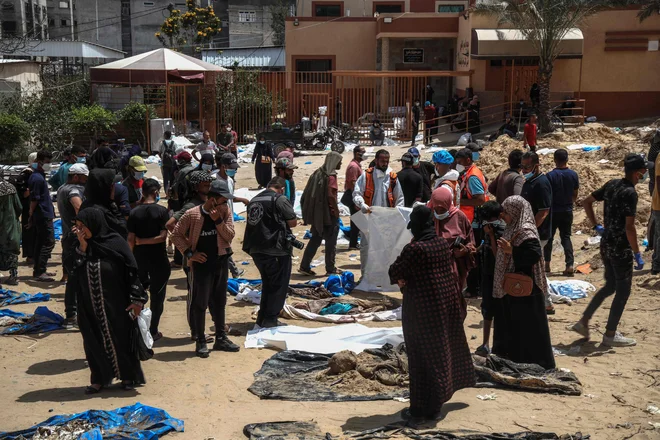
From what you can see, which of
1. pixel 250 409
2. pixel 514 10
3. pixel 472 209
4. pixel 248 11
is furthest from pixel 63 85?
pixel 248 11

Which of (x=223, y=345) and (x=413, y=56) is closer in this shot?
(x=223, y=345)

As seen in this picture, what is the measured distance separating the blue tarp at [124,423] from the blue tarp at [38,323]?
9.39ft

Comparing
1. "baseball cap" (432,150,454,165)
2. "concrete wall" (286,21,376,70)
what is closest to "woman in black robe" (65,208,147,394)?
"baseball cap" (432,150,454,165)

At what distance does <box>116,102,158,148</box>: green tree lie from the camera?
25.6m

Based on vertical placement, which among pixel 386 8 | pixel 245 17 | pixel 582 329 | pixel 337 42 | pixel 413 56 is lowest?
pixel 582 329

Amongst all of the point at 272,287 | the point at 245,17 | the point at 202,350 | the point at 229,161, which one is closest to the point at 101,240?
the point at 202,350

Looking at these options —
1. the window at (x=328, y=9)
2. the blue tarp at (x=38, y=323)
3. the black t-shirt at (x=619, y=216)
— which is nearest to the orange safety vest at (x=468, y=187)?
the black t-shirt at (x=619, y=216)

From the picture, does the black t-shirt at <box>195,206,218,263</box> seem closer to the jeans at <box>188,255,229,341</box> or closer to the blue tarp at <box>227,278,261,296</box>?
the jeans at <box>188,255,229,341</box>

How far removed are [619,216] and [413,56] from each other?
2871 centimetres

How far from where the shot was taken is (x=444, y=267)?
5570mm

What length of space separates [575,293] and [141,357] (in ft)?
17.1

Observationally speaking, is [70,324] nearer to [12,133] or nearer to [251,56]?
[12,133]

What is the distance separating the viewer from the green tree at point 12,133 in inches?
850

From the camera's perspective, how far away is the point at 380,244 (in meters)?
Answer: 9.82
